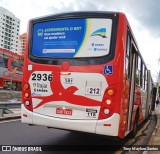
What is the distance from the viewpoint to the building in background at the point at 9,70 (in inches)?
2426

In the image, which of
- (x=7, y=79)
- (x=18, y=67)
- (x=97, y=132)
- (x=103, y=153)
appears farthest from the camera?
(x=18, y=67)

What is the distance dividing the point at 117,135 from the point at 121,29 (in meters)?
2.33

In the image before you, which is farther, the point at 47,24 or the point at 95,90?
the point at 47,24

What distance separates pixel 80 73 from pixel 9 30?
503ft

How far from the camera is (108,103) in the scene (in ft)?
23.2

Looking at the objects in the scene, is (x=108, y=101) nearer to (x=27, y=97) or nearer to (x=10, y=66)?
(x=27, y=97)

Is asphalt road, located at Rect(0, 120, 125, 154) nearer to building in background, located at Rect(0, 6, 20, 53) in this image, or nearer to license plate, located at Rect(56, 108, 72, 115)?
license plate, located at Rect(56, 108, 72, 115)

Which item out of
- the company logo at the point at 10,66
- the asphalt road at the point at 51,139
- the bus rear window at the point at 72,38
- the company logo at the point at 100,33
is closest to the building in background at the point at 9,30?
the company logo at the point at 10,66

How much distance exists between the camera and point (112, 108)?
23.2 feet

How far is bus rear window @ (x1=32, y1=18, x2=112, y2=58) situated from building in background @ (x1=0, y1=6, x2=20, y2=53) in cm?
13990

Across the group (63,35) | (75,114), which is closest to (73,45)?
(63,35)

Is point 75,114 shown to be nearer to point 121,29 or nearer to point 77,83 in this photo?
point 77,83

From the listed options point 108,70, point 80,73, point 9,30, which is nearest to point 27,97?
point 80,73

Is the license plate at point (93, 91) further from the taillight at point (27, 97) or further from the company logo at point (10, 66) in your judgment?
the company logo at point (10, 66)
